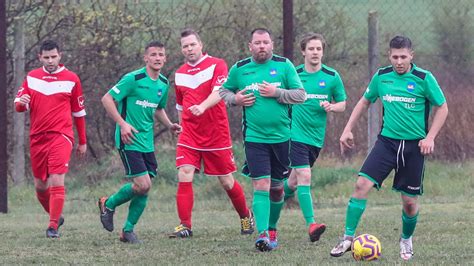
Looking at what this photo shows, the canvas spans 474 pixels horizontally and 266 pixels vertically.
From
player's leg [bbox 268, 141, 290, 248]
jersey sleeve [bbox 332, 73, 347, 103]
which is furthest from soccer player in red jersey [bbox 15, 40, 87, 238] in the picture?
jersey sleeve [bbox 332, 73, 347, 103]

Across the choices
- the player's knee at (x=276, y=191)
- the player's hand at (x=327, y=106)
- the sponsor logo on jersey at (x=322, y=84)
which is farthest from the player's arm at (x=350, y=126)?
the sponsor logo on jersey at (x=322, y=84)

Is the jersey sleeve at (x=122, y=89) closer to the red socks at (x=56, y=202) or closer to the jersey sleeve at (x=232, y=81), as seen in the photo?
the jersey sleeve at (x=232, y=81)

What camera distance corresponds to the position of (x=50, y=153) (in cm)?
1023

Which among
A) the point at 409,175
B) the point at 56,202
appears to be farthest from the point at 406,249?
the point at 56,202

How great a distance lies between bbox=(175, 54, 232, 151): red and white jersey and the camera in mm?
9930

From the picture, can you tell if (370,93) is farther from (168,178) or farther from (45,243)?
(168,178)

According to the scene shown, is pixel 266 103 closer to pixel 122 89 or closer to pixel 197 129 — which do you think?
pixel 197 129

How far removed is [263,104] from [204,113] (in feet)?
4.68

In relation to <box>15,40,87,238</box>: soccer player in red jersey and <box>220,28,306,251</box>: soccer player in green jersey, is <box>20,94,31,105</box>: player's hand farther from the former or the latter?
<box>220,28,306,251</box>: soccer player in green jersey

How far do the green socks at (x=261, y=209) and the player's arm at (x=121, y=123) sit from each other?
1.44 metres

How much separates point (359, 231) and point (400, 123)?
7.26 feet

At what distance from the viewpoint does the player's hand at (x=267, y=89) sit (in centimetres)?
857

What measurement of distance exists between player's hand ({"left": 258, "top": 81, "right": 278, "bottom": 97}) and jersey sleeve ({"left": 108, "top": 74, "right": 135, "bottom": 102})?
156 cm

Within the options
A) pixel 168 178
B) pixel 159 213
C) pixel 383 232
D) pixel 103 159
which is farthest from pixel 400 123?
pixel 103 159
